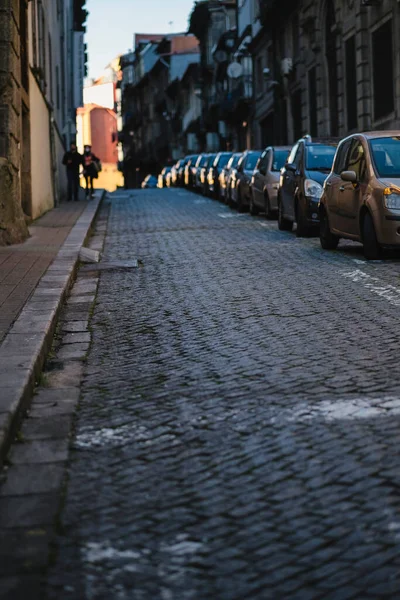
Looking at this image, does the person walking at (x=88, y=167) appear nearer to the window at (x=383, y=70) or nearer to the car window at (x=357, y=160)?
the window at (x=383, y=70)

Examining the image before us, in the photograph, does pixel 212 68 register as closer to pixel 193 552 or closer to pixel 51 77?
pixel 51 77

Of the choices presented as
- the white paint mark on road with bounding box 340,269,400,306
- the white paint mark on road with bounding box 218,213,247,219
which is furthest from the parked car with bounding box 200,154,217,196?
the white paint mark on road with bounding box 340,269,400,306

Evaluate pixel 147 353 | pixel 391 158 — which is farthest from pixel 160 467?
pixel 391 158

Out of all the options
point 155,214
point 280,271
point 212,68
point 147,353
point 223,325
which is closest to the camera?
point 147,353

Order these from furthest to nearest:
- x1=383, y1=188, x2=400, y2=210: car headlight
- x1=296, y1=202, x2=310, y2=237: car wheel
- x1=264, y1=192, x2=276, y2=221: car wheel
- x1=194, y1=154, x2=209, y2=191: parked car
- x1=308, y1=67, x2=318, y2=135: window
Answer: x1=194, y1=154, x2=209, y2=191: parked car → x1=308, y1=67, x2=318, y2=135: window → x1=264, y1=192, x2=276, y2=221: car wheel → x1=296, y1=202, x2=310, y2=237: car wheel → x1=383, y1=188, x2=400, y2=210: car headlight

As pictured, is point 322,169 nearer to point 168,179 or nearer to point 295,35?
point 295,35

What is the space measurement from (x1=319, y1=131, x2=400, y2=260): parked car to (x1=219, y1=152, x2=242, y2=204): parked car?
13.9 m

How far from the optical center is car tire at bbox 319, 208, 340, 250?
15.2 meters

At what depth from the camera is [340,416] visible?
5.45 meters

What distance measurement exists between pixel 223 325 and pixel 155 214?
17.6 metres

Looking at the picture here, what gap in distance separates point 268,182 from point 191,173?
75.2ft

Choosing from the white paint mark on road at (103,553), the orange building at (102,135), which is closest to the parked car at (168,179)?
the white paint mark on road at (103,553)

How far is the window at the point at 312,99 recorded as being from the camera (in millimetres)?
38753

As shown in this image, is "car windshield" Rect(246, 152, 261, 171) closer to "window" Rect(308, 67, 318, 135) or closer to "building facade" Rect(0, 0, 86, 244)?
"building facade" Rect(0, 0, 86, 244)
